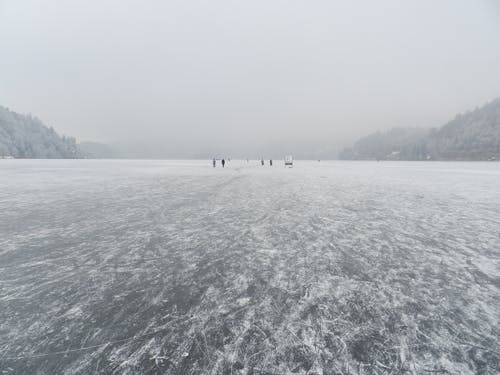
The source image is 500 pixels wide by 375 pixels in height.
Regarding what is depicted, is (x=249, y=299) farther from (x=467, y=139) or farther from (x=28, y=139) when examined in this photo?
(x=467, y=139)

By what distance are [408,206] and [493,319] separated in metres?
7.86

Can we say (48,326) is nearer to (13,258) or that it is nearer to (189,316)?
(189,316)

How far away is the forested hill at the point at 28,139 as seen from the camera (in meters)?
113

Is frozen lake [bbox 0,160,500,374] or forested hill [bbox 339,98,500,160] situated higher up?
forested hill [bbox 339,98,500,160]

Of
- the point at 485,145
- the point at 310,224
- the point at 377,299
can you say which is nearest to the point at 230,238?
the point at 310,224

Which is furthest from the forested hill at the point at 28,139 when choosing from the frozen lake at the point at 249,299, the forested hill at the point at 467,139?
the forested hill at the point at 467,139

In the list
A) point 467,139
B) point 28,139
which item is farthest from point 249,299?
point 467,139

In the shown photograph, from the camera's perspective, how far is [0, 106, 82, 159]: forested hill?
113 metres

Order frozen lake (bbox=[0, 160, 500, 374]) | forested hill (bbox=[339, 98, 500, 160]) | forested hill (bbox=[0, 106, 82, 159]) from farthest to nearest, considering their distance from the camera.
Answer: forested hill (bbox=[339, 98, 500, 160]) < forested hill (bbox=[0, 106, 82, 159]) < frozen lake (bbox=[0, 160, 500, 374])

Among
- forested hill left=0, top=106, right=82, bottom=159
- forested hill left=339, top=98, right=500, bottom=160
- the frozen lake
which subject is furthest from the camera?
forested hill left=339, top=98, right=500, bottom=160

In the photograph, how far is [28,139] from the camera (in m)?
119

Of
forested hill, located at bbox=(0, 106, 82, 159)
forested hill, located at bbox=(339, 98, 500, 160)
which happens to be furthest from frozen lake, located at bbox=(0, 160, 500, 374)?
forested hill, located at bbox=(339, 98, 500, 160)

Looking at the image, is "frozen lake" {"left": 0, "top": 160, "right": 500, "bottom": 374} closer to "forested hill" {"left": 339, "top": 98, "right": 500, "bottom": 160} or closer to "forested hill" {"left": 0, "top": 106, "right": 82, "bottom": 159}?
"forested hill" {"left": 0, "top": 106, "right": 82, "bottom": 159}

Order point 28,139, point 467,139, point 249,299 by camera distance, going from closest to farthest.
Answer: point 249,299, point 28,139, point 467,139
